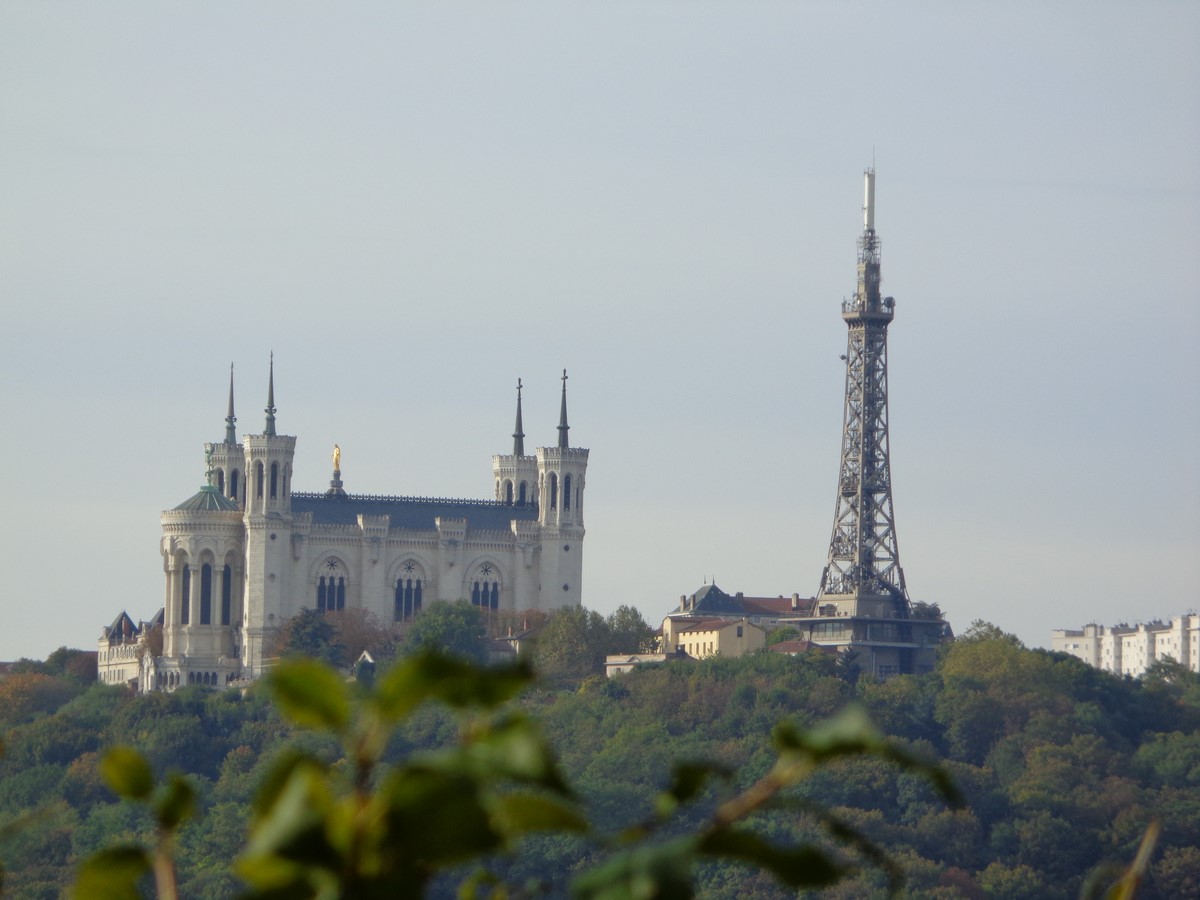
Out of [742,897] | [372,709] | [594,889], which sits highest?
[372,709]

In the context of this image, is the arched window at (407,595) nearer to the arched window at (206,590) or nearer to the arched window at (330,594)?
the arched window at (330,594)

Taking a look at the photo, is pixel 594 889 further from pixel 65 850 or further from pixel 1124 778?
pixel 1124 778

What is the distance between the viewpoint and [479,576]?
134000 millimetres

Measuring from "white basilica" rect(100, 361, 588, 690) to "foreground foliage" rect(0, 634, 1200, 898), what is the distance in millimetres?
3513

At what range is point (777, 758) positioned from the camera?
11456cm

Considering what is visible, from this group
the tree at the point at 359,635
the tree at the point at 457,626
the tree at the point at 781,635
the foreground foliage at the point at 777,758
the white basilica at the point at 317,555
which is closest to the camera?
the foreground foliage at the point at 777,758

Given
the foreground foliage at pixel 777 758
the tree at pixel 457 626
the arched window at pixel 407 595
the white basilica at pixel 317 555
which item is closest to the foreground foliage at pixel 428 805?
the foreground foliage at pixel 777 758

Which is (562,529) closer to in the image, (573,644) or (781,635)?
(573,644)

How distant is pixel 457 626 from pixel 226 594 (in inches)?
525

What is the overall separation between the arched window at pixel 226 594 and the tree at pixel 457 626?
9.39m

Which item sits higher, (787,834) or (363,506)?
(363,506)

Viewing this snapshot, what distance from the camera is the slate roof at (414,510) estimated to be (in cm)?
13488

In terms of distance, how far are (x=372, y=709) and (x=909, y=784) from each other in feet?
419

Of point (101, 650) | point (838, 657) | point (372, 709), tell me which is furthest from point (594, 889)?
point (101, 650)
